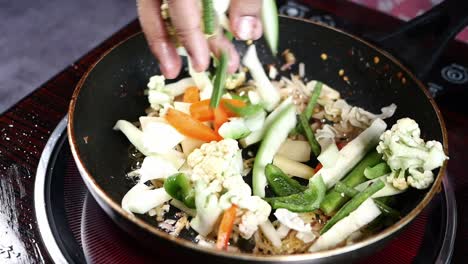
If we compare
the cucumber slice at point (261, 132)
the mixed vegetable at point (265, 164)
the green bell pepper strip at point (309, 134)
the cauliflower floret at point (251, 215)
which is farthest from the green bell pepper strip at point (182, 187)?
the green bell pepper strip at point (309, 134)

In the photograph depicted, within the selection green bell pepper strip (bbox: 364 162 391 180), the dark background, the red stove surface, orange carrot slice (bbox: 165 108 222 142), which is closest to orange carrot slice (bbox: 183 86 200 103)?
orange carrot slice (bbox: 165 108 222 142)

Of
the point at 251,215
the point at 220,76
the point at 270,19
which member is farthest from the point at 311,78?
the point at 251,215

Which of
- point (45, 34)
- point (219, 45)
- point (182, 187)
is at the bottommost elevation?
point (45, 34)

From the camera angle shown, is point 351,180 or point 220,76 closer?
point 220,76

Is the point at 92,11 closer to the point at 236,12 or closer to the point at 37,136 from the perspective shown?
the point at 37,136

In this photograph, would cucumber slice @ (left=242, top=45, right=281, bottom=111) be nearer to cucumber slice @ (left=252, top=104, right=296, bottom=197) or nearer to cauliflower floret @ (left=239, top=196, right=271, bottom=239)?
cucumber slice @ (left=252, top=104, right=296, bottom=197)

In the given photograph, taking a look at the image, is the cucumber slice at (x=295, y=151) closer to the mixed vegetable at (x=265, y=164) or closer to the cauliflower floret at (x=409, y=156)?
the mixed vegetable at (x=265, y=164)

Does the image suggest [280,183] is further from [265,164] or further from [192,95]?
[192,95]

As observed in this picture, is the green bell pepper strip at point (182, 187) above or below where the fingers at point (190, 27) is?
below
